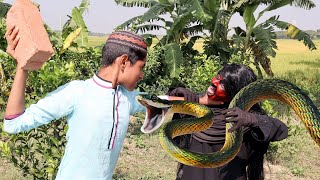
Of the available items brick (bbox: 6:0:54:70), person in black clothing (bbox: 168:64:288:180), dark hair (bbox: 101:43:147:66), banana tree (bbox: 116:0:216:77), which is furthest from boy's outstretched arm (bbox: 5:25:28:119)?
banana tree (bbox: 116:0:216:77)

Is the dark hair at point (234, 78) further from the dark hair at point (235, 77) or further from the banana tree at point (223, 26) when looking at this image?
the banana tree at point (223, 26)

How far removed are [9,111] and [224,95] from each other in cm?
133

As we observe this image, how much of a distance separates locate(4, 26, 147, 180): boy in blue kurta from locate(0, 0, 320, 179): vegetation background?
1.25 metres

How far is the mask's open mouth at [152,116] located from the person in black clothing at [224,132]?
892 mm

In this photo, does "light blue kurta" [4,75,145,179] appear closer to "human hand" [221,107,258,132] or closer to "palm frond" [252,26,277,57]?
"human hand" [221,107,258,132]

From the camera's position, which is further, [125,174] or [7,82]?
[125,174]

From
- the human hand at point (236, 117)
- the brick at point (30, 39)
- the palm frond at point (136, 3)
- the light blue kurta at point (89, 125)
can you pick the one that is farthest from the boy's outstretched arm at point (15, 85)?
the palm frond at point (136, 3)

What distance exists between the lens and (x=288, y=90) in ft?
6.95

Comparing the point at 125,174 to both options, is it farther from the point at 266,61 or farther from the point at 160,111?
the point at 266,61

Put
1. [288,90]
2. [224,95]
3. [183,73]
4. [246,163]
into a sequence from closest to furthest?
1. [288,90]
2. [224,95]
3. [246,163]
4. [183,73]

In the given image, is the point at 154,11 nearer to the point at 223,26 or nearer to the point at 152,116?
the point at 223,26

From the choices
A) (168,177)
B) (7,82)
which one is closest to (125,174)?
(168,177)

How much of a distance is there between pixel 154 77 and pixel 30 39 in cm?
926

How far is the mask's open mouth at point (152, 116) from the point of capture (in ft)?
5.20
